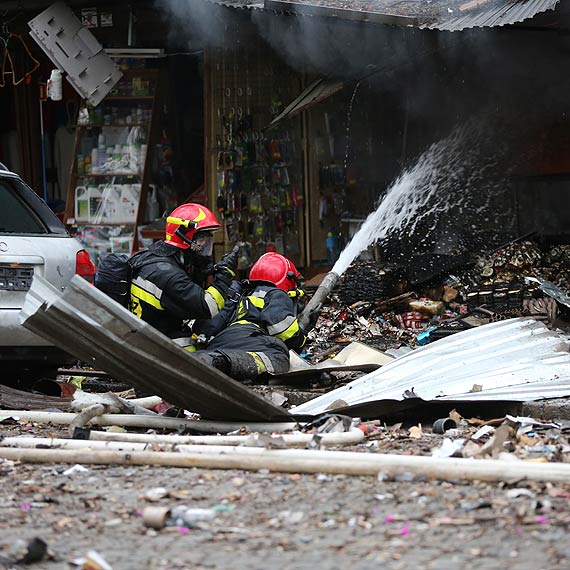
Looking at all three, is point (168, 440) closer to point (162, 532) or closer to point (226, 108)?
point (162, 532)

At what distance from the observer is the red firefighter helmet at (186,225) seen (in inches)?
292

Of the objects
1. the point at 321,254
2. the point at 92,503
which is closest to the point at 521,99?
the point at 321,254

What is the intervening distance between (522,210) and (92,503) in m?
8.36

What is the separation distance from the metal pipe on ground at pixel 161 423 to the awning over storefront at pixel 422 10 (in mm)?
4389

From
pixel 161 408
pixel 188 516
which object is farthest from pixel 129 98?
pixel 188 516

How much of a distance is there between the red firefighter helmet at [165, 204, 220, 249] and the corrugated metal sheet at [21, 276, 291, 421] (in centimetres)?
196

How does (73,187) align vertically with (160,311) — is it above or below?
above

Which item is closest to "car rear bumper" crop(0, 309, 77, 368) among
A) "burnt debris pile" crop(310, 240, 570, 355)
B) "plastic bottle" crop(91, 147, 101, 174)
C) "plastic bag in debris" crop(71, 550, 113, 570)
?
"burnt debris pile" crop(310, 240, 570, 355)

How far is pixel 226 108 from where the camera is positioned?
1208 cm

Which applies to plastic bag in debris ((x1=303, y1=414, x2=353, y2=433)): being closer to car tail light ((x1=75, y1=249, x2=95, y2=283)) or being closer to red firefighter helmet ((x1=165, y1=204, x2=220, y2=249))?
red firefighter helmet ((x1=165, y1=204, x2=220, y2=249))

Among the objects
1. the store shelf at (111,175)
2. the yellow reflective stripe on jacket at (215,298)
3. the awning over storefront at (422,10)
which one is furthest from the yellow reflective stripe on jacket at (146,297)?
the store shelf at (111,175)

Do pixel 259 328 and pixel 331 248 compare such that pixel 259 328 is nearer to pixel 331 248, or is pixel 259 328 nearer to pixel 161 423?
pixel 161 423

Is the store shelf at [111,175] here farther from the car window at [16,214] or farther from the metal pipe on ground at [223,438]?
the metal pipe on ground at [223,438]

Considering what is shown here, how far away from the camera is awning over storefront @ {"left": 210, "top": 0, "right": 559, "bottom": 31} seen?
8883 millimetres
